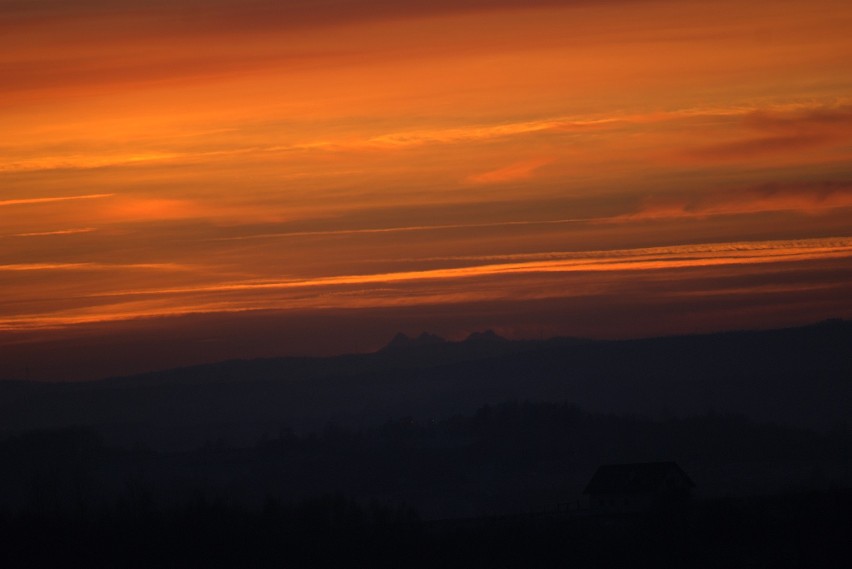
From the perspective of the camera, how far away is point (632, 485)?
330ft

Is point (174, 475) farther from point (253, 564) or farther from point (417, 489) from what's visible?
point (253, 564)

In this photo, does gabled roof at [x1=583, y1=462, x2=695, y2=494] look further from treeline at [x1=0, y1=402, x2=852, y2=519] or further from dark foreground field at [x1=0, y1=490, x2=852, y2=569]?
treeline at [x1=0, y1=402, x2=852, y2=519]

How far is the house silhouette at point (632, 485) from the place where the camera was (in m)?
98.4

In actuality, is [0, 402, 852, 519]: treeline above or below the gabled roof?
below

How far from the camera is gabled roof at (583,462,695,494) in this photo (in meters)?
99.8

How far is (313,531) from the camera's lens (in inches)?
3376

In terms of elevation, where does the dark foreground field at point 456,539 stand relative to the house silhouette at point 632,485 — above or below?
above

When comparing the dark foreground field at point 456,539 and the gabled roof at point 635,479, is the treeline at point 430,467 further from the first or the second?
the dark foreground field at point 456,539

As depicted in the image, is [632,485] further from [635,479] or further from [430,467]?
[430,467]

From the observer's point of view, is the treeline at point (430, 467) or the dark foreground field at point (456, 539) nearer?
the dark foreground field at point (456, 539)

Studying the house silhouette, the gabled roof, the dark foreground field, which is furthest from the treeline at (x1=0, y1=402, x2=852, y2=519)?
the dark foreground field

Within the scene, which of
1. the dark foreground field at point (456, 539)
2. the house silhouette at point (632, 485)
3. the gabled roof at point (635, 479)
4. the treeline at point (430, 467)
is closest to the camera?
the dark foreground field at point (456, 539)

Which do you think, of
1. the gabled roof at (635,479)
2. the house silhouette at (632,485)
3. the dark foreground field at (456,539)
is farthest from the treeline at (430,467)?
the dark foreground field at (456,539)

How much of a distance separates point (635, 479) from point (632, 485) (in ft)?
2.45
